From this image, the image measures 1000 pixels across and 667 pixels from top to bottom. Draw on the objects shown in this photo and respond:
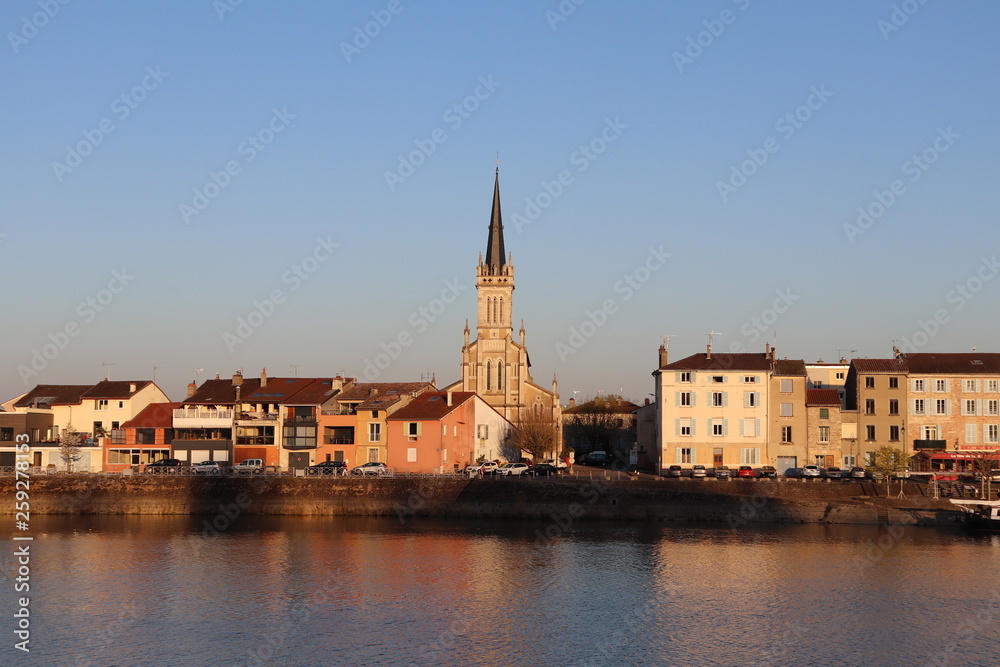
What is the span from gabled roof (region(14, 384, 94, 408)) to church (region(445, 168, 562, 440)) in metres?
43.9

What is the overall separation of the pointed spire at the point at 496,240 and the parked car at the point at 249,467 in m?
54.5

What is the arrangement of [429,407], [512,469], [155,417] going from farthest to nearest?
[155,417] < [429,407] < [512,469]

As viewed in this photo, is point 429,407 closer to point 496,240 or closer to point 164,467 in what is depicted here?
point 164,467

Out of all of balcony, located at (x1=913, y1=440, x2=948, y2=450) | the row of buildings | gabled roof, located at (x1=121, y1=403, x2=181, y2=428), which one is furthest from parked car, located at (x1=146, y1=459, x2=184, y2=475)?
balcony, located at (x1=913, y1=440, x2=948, y2=450)

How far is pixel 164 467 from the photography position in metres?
73.6

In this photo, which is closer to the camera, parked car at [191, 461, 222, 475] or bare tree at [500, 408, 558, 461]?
parked car at [191, 461, 222, 475]

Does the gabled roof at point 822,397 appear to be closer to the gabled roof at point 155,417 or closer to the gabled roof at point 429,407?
the gabled roof at point 429,407

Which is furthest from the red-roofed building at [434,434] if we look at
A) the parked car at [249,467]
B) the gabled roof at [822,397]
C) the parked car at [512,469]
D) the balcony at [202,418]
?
the gabled roof at [822,397]

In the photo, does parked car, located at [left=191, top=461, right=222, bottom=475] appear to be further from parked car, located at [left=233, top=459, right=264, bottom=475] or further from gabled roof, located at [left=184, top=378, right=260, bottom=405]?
gabled roof, located at [left=184, top=378, right=260, bottom=405]

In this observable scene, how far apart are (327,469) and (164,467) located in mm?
11794

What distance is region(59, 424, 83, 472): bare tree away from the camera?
3169 inches

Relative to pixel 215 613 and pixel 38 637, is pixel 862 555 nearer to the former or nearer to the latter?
pixel 215 613

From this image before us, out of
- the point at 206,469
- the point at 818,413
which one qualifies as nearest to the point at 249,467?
the point at 206,469

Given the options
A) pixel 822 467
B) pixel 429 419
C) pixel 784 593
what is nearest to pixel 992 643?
pixel 784 593
